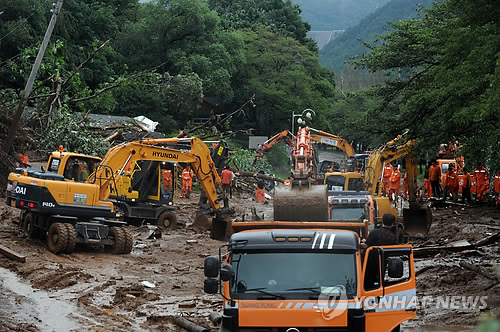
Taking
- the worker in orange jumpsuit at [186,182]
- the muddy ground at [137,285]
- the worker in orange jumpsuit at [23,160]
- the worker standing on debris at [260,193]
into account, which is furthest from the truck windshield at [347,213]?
the worker standing on debris at [260,193]

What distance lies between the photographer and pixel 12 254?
1797cm

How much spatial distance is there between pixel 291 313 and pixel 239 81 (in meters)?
64.4

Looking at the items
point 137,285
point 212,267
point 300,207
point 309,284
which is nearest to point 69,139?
point 137,285

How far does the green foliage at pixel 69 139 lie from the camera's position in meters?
31.3

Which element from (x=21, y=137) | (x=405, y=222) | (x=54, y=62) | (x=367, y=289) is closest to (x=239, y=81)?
(x=54, y=62)

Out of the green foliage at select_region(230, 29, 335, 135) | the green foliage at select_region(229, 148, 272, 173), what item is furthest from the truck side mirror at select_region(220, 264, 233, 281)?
the green foliage at select_region(230, 29, 335, 135)

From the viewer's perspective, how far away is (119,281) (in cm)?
1684

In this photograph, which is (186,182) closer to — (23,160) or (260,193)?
(260,193)

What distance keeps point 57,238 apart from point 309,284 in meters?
11.3

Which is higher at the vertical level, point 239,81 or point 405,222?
point 239,81

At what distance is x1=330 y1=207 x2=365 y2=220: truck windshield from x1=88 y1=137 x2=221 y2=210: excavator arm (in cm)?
498

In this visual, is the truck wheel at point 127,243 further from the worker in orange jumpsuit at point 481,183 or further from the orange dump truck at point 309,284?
the worker in orange jumpsuit at point 481,183

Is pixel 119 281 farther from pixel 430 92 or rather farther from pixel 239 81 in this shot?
pixel 239 81

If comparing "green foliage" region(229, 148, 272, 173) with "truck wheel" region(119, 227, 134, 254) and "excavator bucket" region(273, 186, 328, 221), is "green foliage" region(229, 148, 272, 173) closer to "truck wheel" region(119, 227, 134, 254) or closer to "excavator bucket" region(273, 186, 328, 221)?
"truck wheel" region(119, 227, 134, 254)
